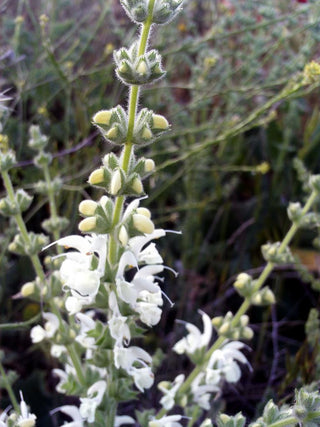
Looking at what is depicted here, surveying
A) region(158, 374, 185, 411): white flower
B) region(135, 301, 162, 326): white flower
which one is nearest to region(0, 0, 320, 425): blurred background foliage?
region(158, 374, 185, 411): white flower

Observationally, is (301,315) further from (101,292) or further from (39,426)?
(101,292)

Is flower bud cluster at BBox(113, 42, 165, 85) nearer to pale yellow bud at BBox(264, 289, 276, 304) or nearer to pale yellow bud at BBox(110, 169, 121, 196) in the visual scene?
pale yellow bud at BBox(110, 169, 121, 196)

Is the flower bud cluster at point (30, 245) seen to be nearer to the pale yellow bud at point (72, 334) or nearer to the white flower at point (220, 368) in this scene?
the pale yellow bud at point (72, 334)

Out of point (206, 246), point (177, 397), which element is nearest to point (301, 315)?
point (206, 246)

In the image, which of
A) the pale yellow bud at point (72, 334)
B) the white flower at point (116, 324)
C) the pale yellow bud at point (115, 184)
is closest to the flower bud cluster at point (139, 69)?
the pale yellow bud at point (115, 184)

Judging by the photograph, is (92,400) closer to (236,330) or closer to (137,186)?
(236,330)

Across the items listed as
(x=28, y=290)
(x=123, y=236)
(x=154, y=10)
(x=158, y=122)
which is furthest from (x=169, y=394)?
(x=154, y=10)
